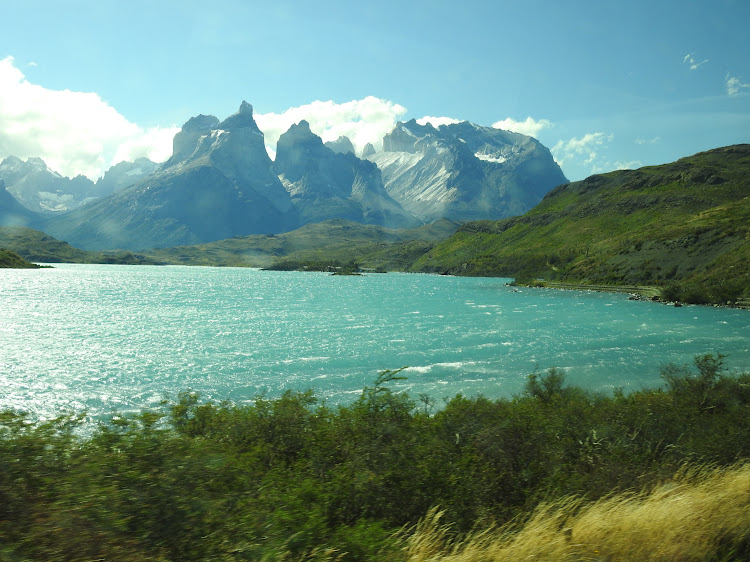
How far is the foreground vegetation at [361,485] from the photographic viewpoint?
7074mm

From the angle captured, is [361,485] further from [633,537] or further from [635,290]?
[635,290]

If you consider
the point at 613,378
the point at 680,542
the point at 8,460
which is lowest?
the point at 613,378

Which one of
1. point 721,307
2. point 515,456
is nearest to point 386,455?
point 515,456

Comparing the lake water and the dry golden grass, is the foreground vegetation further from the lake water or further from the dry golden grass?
the lake water

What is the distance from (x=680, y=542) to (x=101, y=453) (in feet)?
36.2

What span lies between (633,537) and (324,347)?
58.0m

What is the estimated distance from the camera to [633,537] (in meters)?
8.34

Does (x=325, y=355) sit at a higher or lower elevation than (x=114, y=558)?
lower

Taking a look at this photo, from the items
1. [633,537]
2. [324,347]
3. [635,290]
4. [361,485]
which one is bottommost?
[324,347]

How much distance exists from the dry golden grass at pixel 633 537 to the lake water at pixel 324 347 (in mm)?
19732

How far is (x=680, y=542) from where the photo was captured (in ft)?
26.7

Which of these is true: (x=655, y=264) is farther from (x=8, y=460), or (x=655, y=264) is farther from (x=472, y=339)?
(x=8, y=460)

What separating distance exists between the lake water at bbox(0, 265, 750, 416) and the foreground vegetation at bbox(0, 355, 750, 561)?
12.1m

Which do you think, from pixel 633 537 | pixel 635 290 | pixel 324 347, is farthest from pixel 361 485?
pixel 635 290
